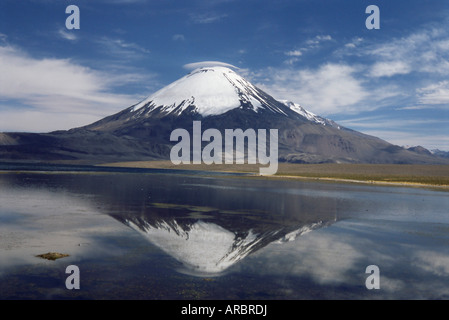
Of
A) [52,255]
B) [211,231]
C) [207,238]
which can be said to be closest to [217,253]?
[207,238]

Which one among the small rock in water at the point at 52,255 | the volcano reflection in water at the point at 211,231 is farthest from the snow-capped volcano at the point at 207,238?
the small rock in water at the point at 52,255

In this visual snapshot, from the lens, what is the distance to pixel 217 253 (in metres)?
17.7

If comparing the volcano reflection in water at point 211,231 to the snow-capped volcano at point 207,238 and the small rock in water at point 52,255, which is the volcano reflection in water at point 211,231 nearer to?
the snow-capped volcano at point 207,238

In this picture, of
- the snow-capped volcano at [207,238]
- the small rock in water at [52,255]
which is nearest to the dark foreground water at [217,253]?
the snow-capped volcano at [207,238]

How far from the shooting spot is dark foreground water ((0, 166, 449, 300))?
12586mm

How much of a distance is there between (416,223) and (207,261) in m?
20.0

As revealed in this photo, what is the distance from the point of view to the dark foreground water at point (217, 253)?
12.6 m

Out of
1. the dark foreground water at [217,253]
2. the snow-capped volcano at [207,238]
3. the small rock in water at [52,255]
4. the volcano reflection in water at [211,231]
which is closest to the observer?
the dark foreground water at [217,253]

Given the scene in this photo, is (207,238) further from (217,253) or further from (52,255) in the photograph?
(52,255)

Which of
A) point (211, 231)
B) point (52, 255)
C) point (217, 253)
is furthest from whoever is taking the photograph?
point (211, 231)

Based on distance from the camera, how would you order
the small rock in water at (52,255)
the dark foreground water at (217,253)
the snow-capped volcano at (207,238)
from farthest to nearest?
the snow-capped volcano at (207,238), the small rock in water at (52,255), the dark foreground water at (217,253)

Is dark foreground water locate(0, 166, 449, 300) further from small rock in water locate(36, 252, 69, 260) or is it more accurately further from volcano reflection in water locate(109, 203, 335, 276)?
small rock in water locate(36, 252, 69, 260)

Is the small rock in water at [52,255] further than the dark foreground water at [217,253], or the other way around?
the small rock in water at [52,255]
